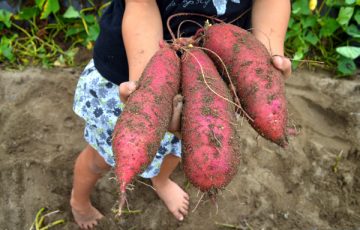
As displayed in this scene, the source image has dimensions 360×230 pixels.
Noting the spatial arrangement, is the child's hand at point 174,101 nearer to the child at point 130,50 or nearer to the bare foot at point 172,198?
the child at point 130,50

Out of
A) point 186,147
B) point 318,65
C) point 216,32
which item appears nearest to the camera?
point 186,147

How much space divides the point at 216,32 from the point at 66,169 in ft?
3.70

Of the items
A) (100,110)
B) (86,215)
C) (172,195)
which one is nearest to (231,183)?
(172,195)

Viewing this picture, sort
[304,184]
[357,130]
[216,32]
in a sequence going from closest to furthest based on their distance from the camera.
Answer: [216,32], [304,184], [357,130]

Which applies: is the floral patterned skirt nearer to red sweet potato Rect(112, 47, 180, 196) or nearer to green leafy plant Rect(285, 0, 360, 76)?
red sweet potato Rect(112, 47, 180, 196)

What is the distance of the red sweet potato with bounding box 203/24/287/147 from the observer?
3.33 ft

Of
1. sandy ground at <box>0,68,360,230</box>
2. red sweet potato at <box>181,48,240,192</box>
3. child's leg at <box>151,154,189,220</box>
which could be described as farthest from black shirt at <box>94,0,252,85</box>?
sandy ground at <box>0,68,360,230</box>

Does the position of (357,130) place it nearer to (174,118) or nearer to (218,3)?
(218,3)

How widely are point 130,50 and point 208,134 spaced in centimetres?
38

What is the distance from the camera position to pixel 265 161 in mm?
2066

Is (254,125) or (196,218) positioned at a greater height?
(254,125)

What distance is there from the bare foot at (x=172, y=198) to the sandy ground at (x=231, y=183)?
0.14 ft

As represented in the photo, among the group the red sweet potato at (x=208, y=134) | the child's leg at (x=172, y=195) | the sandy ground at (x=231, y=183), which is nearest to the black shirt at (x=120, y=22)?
the red sweet potato at (x=208, y=134)

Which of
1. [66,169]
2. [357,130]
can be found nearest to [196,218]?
[66,169]
